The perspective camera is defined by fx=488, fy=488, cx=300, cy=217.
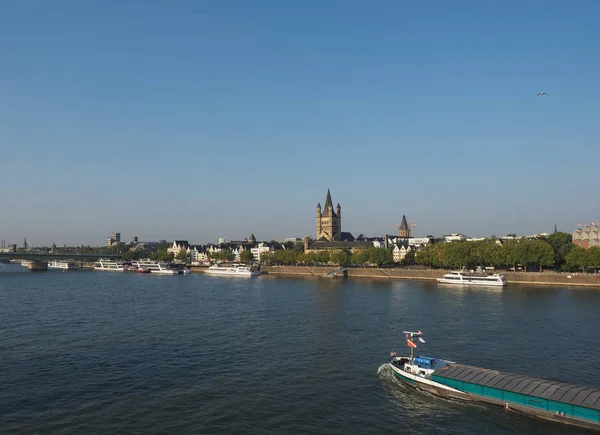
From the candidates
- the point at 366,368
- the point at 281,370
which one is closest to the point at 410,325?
the point at 366,368

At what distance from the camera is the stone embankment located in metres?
95.2

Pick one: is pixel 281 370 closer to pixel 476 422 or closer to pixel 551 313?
pixel 476 422

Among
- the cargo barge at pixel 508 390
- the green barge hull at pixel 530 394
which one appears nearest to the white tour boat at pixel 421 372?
the cargo barge at pixel 508 390

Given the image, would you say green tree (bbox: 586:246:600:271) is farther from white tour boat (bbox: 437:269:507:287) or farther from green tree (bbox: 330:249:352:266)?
green tree (bbox: 330:249:352:266)

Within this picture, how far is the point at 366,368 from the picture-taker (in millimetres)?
36656

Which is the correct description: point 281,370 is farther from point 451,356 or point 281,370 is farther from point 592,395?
point 592,395

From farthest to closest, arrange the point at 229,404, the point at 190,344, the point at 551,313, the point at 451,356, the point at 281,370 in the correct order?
the point at 551,313 < the point at 190,344 < the point at 451,356 < the point at 281,370 < the point at 229,404

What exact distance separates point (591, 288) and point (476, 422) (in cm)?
7558

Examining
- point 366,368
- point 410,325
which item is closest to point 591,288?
point 410,325

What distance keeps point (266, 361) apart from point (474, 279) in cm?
7274

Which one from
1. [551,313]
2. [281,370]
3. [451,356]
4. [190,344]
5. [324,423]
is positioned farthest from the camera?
[551,313]

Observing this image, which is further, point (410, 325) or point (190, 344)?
point (410, 325)

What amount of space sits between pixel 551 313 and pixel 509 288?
3388 cm

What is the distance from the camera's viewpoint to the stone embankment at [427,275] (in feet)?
313
